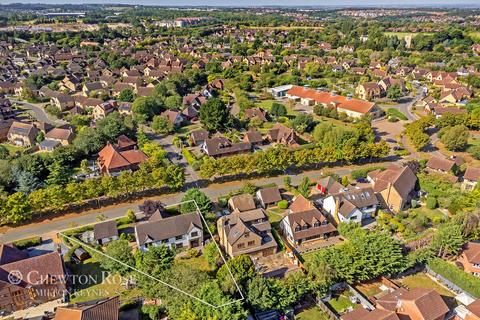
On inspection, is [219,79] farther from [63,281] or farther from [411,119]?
[63,281]

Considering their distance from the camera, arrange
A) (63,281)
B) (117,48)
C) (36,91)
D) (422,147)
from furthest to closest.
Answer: (117,48)
(36,91)
(422,147)
(63,281)

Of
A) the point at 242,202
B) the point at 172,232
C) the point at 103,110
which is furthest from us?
the point at 103,110

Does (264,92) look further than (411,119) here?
Yes

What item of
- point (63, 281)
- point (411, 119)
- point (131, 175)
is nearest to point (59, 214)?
point (131, 175)

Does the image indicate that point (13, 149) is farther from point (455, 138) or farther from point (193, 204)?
point (455, 138)

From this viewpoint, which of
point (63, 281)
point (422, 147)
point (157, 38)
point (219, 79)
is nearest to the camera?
point (63, 281)

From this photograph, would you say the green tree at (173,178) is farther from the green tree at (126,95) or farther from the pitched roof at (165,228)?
the green tree at (126,95)

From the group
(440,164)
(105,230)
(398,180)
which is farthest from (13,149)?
(440,164)
